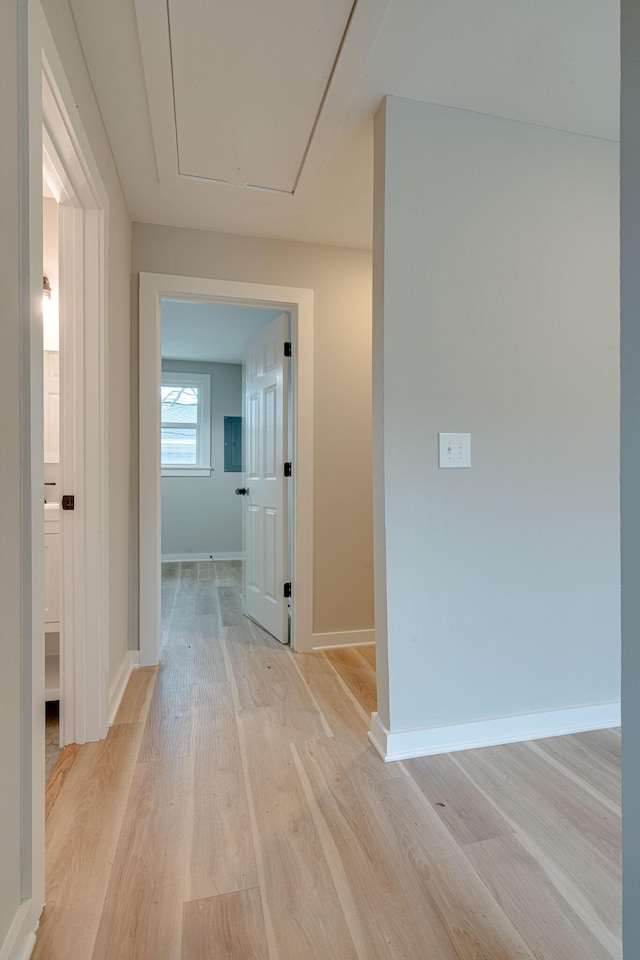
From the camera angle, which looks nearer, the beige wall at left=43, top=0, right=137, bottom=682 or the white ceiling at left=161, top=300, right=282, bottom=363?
the beige wall at left=43, top=0, right=137, bottom=682

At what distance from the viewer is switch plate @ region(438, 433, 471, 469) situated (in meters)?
1.66

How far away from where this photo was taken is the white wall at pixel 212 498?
17.8 feet

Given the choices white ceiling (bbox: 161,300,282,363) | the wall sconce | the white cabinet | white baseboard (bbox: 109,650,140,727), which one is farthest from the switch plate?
white ceiling (bbox: 161,300,282,363)

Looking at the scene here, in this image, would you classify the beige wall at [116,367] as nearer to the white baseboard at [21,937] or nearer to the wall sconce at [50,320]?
the wall sconce at [50,320]

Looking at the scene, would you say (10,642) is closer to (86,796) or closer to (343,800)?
(86,796)

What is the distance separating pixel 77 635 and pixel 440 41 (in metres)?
2.36

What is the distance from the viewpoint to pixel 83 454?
1666mm

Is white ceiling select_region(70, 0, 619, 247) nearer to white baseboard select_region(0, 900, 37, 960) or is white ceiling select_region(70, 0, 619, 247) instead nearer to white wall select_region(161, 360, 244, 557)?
white baseboard select_region(0, 900, 37, 960)

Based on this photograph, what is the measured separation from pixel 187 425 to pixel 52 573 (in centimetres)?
385

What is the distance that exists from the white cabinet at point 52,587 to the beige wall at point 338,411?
131cm

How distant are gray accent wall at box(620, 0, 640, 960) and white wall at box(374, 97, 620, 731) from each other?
94cm

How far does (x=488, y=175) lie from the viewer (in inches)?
67.7

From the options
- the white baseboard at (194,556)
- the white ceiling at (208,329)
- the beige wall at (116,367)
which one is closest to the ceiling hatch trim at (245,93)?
the beige wall at (116,367)

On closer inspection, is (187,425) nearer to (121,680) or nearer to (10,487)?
(121,680)
